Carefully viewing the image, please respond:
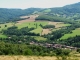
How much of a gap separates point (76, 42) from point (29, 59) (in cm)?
10590

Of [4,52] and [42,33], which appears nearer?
[4,52]

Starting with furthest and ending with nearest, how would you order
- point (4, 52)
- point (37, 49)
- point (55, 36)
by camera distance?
point (55, 36), point (37, 49), point (4, 52)

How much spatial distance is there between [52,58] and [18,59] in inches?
351

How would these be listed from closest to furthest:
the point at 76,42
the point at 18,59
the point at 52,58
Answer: the point at 18,59
the point at 52,58
the point at 76,42

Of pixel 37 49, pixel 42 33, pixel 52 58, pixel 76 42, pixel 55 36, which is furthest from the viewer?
pixel 42 33

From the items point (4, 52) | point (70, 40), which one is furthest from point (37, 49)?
point (70, 40)

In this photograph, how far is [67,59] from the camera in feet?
181

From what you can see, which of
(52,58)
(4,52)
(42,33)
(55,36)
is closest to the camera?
(52,58)

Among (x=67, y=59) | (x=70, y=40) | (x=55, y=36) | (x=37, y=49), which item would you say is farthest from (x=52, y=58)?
(x=55, y=36)

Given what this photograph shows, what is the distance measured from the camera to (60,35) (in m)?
180

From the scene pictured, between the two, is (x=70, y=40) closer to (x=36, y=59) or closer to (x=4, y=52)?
(x=4, y=52)

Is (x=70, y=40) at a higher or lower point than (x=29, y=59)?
lower

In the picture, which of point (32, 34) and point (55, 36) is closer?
point (55, 36)

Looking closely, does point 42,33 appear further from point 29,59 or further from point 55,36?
point 29,59
